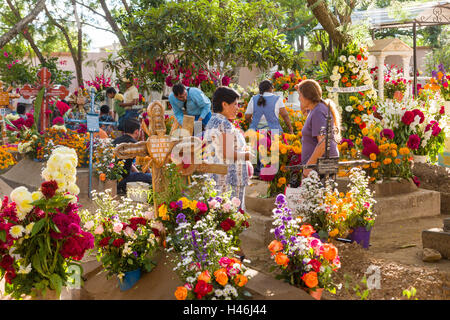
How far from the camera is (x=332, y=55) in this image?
8000 millimetres

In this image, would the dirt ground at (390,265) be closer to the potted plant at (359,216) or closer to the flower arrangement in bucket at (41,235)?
the potted plant at (359,216)

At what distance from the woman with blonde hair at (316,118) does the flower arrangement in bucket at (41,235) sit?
7.30ft

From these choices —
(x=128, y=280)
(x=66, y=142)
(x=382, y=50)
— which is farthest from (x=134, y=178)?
(x=382, y=50)

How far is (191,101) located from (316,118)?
268 cm

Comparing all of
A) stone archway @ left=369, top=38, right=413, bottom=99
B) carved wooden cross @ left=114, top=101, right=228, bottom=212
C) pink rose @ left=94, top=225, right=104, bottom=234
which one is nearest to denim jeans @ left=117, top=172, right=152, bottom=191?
carved wooden cross @ left=114, top=101, right=228, bottom=212

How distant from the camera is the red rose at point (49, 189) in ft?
9.65

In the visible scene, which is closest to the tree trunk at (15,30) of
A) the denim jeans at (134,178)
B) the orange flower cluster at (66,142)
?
the orange flower cluster at (66,142)

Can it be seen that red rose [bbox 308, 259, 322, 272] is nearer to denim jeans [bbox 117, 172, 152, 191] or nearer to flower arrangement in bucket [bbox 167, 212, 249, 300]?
flower arrangement in bucket [bbox 167, 212, 249, 300]

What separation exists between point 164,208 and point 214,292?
1.02 m

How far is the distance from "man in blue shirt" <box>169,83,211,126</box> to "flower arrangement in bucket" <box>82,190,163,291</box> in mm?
3084

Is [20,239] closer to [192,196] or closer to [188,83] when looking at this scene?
[192,196]

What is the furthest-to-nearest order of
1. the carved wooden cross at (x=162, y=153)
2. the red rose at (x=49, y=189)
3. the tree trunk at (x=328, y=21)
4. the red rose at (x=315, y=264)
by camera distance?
the tree trunk at (x=328, y=21), the carved wooden cross at (x=162, y=153), the red rose at (x=315, y=264), the red rose at (x=49, y=189)

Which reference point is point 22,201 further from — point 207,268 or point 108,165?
point 108,165

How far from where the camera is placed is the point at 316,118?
4359 mm
